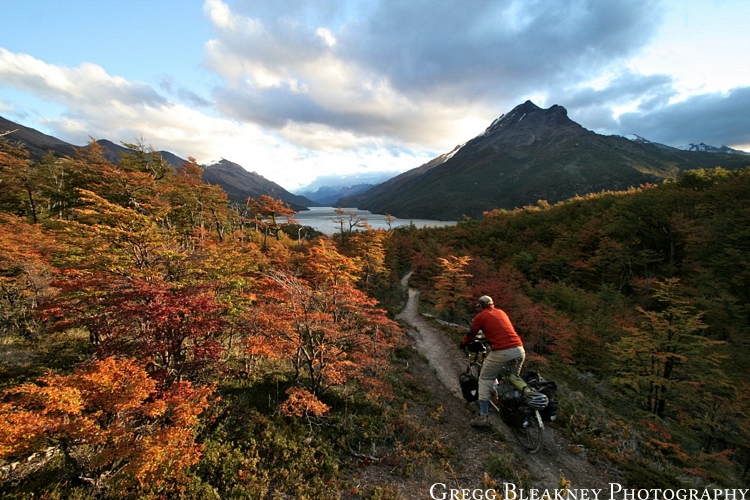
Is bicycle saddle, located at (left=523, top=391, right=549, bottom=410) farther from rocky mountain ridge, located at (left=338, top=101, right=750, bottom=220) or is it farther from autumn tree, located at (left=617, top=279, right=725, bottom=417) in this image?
rocky mountain ridge, located at (left=338, top=101, right=750, bottom=220)

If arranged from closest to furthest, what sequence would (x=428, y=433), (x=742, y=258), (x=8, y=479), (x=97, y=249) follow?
(x=8, y=479) < (x=428, y=433) < (x=97, y=249) < (x=742, y=258)

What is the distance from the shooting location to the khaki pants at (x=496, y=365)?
5.94 metres

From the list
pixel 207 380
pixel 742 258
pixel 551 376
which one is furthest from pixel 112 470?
pixel 742 258

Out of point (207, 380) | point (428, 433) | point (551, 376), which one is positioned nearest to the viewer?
point (428, 433)

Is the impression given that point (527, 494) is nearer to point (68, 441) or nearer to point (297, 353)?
point (297, 353)

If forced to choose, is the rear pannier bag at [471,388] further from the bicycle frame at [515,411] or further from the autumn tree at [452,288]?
the autumn tree at [452,288]

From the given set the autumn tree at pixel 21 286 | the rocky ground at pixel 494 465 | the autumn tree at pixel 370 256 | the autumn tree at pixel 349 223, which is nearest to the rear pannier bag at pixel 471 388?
the rocky ground at pixel 494 465

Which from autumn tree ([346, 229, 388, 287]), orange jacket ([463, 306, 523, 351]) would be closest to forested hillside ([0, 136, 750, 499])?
orange jacket ([463, 306, 523, 351])

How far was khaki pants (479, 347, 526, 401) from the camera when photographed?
234 inches

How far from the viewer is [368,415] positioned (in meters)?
8.70

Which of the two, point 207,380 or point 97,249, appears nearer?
point 207,380

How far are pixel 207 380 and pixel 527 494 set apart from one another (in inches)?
328

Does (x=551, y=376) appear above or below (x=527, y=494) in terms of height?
below

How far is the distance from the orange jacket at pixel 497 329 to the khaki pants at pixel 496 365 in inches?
5.0
